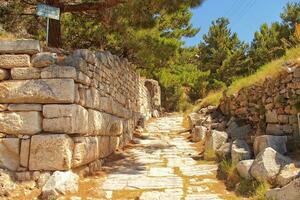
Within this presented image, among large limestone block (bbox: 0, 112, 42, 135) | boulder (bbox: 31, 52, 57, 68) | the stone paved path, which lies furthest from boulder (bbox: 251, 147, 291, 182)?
boulder (bbox: 31, 52, 57, 68)

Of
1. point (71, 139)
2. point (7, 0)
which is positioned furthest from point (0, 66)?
point (7, 0)

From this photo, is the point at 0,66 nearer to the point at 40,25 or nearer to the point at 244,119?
the point at 40,25

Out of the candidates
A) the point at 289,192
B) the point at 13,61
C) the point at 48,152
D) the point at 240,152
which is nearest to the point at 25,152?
the point at 48,152

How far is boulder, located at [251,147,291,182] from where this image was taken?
4562 mm

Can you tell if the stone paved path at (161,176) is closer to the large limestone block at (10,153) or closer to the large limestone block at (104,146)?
the large limestone block at (104,146)

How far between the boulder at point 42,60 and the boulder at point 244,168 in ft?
10.5

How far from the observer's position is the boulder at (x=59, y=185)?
15.0 feet

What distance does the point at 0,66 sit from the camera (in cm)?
512

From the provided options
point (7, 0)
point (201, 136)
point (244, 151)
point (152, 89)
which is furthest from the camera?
point (152, 89)

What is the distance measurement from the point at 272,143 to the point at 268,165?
2.92 ft

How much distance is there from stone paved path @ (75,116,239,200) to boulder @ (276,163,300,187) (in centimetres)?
68

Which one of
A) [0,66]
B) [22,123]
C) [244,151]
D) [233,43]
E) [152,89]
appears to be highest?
[233,43]

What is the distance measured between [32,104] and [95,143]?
1.45 metres

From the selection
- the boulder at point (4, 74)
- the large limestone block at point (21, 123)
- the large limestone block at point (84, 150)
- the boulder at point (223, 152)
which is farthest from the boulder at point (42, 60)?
the boulder at point (223, 152)
